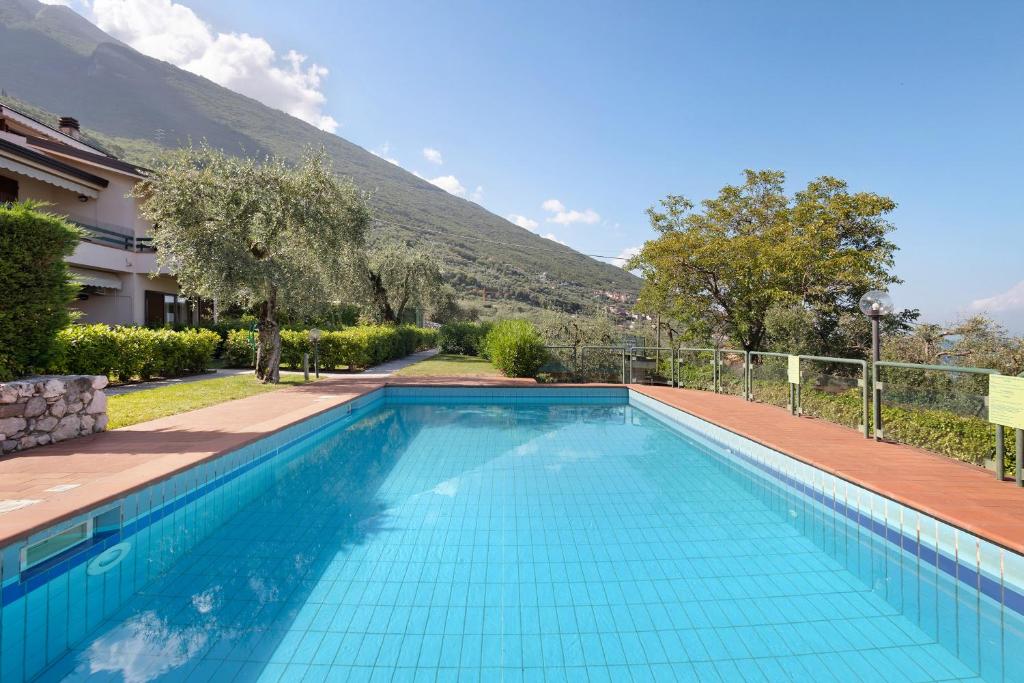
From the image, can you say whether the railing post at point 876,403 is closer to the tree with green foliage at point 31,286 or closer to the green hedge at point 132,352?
the tree with green foliage at point 31,286

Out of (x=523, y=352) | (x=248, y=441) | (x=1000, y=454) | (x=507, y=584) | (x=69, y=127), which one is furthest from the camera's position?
(x=69, y=127)

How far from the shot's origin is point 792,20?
44.5ft

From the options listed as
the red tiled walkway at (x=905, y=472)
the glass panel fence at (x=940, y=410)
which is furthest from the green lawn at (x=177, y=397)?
the glass panel fence at (x=940, y=410)

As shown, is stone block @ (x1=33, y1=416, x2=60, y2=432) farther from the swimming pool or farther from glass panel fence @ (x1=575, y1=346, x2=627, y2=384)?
glass panel fence @ (x1=575, y1=346, x2=627, y2=384)

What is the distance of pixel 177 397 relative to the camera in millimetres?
9039

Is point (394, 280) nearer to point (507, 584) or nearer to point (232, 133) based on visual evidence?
point (507, 584)

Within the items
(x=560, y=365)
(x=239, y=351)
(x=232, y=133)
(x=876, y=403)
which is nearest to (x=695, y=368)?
(x=560, y=365)

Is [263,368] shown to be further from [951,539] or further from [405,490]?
[951,539]

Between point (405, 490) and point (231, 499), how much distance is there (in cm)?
171

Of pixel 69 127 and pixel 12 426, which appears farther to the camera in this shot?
pixel 69 127

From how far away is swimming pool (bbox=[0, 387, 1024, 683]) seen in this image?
2604 millimetres

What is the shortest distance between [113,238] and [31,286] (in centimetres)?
1348

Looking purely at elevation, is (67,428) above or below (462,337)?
below

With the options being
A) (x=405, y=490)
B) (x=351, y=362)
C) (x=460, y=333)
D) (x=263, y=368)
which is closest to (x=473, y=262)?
(x=460, y=333)
